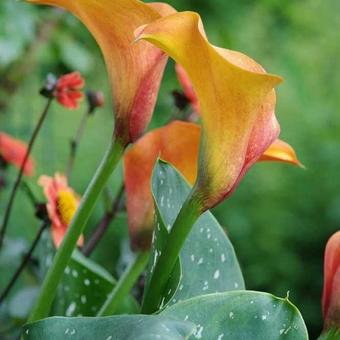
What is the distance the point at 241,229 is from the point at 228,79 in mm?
1382

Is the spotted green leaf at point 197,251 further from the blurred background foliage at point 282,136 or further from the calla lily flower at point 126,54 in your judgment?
the blurred background foliage at point 282,136

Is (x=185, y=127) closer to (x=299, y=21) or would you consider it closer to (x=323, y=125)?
(x=299, y=21)

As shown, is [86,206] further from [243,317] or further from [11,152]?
[11,152]

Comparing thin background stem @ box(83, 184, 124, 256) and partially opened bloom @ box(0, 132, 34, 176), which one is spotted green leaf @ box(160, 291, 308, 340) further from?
partially opened bloom @ box(0, 132, 34, 176)

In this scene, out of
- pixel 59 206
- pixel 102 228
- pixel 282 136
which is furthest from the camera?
pixel 282 136

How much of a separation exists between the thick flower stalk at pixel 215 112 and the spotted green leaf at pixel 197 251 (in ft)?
0.21

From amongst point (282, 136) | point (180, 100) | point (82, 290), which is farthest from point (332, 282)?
point (282, 136)

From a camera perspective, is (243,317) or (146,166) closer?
(243,317)

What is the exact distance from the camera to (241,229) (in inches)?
70.3

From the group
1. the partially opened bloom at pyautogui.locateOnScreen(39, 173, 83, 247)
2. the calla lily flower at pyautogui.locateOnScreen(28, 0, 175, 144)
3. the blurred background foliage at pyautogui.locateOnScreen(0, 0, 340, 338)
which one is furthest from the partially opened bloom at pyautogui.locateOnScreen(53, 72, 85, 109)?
the blurred background foliage at pyautogui.locateOnScreen(0, 0, 340, 338)

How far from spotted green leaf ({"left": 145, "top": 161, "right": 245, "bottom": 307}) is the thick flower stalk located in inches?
2.5

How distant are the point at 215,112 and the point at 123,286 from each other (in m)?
0.18

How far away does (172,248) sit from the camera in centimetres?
47

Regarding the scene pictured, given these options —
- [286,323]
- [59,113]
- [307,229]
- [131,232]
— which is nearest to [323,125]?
[307,229]
